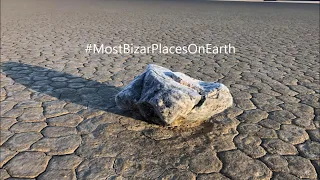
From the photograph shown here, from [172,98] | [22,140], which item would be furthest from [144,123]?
[22,140]

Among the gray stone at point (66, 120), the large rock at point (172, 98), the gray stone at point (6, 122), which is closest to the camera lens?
the large rock at point (172, 98)

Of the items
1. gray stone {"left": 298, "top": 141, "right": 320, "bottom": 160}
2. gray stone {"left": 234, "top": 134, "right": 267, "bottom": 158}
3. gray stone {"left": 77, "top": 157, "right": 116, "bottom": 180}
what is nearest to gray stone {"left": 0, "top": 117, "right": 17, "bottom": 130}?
gray stone {"left": 77, "top": 157, "right": 116, "bottom": 180}

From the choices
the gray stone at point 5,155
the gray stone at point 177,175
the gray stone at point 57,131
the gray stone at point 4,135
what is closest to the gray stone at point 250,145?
the gray stone at point 177,175

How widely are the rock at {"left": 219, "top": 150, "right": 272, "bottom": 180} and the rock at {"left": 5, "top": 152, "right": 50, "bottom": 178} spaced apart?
58.3 inches

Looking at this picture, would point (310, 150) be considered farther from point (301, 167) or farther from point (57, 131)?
point (57, 131)

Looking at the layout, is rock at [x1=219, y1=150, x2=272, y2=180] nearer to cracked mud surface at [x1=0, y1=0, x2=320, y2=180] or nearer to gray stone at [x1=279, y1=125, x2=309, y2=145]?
cracked mud surface at [x1=0, y1=0, x2=320, y2=180]

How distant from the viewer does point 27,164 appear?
2684 mm

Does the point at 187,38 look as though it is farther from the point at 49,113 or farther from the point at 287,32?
the point at 49,113

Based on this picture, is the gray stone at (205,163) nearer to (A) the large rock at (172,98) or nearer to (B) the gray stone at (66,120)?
(A) the large rock at (172,98)

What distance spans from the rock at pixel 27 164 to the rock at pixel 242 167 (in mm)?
1480

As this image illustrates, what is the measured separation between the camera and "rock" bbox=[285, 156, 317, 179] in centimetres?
262

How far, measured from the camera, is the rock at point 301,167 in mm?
2619

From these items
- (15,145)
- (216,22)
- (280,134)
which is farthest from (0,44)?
(216,22)

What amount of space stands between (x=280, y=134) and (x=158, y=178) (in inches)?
55.0
